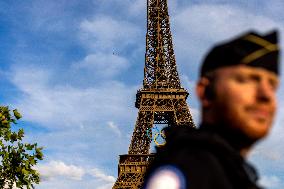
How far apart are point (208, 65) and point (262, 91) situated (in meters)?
0.28

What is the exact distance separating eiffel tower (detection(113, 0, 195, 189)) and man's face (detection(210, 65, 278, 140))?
44.6 m

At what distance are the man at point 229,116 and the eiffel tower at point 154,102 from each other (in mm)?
44548

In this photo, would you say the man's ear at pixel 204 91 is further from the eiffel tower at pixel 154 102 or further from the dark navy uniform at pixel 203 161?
the eiffel tower at pixel 154 102

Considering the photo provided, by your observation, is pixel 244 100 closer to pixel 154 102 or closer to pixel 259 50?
pixel 259 50

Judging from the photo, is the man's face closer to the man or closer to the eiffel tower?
the man

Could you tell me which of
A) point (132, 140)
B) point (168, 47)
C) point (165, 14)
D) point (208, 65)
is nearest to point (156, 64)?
point (168, 47)

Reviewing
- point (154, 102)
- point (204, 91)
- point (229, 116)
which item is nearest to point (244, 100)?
point (229, 116)

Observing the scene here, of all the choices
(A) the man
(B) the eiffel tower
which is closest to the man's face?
(A) the man

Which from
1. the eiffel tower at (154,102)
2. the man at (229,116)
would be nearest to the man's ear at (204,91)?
the man at (229,116)

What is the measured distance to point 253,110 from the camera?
184 centimetres

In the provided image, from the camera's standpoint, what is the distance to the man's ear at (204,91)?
1941mm

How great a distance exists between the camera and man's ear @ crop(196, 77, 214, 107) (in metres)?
1.94

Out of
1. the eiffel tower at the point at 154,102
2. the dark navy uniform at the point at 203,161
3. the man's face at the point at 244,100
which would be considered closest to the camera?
the dark navy uniform at the point at 203,161

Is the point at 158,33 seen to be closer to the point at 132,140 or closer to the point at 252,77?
the point at 132,140
